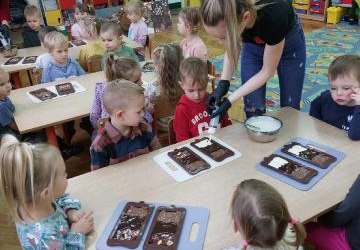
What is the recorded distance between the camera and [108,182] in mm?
1443

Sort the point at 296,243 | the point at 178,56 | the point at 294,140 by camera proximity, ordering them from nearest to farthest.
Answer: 1. the point at 296,243
2. the point at 294,140
3. the point at 178,56

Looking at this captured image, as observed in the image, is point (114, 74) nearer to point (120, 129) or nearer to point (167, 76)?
point (167, 76)

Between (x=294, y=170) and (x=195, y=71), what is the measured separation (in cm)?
80

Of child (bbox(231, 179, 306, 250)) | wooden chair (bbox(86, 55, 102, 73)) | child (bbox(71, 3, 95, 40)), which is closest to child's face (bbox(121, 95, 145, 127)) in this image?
child (bbox(231, 179, 306, 250))

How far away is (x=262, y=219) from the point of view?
0.97 metres

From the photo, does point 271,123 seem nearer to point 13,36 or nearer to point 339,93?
point 339,93

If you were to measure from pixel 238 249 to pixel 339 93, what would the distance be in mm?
1040

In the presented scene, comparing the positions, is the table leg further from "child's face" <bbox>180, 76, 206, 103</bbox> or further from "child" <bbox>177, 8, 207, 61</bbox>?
"child" <bbox>177, 8, 207, 61</bbox>

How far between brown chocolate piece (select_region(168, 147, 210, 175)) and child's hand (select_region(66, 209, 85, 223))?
0.45 metres

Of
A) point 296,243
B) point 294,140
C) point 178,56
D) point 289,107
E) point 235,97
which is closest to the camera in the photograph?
point 296,243

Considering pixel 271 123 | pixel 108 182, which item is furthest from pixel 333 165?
pixel 108 182

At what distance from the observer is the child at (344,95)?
1694 millimetres

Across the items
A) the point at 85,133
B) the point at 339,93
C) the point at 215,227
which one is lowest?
the point at 85,133

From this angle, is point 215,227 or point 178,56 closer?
point 215,227
